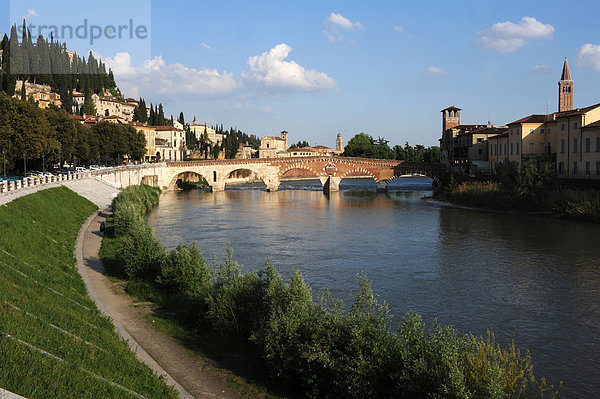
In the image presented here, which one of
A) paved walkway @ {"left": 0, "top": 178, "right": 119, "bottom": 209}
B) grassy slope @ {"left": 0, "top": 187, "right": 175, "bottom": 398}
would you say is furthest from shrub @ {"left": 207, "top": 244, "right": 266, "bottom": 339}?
paved walkway @ {"left": 0, "top": 178, "right": 119, "bottom": 209}

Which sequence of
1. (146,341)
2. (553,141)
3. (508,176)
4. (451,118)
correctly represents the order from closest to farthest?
1. (146,341)
2. (508,176)
3. (553,141)
4. (451,118)

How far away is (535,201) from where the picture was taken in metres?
43.0

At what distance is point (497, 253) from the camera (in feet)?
90.8

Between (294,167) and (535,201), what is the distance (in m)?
41.0

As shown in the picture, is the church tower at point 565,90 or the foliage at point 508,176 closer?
the foliage at point 508,176

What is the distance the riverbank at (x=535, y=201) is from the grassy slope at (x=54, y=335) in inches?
1331

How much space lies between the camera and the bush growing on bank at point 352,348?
30.0 feet

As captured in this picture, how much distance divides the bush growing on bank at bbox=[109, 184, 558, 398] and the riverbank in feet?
93.6

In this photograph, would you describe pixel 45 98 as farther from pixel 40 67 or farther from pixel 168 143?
pixel 168 143

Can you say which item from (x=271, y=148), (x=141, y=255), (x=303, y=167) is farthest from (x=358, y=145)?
(x=141, y=255)

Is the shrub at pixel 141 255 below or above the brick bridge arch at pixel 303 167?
below

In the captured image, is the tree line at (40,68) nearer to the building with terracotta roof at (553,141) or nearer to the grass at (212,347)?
the building with terracotta roof at (553,141)

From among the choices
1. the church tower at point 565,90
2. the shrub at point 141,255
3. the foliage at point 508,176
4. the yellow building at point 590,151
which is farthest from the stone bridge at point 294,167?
the shrub at point 141,255

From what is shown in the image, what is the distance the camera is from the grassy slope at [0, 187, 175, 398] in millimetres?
8125
